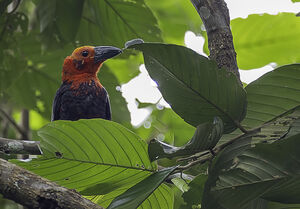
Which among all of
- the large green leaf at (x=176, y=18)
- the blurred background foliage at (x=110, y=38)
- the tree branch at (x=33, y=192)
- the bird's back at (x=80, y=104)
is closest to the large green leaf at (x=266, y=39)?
the blurred background foliage at (x=110, y=38)

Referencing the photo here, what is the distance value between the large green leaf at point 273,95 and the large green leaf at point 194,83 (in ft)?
0.27

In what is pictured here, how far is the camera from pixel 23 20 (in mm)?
3910

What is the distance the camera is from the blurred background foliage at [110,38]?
3133mm

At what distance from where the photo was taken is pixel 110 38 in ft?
12.3

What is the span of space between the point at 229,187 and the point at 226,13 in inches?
28.8

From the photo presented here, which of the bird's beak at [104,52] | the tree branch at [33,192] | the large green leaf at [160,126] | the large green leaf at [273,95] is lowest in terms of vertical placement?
the large green leaf at [160,126]

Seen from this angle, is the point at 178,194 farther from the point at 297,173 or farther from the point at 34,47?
the point at 34,47

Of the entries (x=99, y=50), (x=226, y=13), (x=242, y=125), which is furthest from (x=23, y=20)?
(x=242, y=125)

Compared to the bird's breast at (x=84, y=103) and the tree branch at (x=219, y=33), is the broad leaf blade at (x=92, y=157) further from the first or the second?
the bird's breast at (x=84, y=103)

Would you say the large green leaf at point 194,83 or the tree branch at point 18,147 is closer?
the large green leaf at point 194,83

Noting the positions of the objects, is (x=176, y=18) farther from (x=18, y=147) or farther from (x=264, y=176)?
(x=264, y=176)

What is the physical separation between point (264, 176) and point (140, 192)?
0.37 metres

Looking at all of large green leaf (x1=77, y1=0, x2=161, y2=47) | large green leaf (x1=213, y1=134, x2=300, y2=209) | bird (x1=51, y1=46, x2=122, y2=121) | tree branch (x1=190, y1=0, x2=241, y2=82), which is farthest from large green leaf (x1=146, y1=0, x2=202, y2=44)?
large green leaf (x1=213, y1=134, x2=300, y2=209)

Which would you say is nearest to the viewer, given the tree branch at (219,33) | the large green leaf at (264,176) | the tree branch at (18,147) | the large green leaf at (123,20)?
the large green leaf at (264,176)
